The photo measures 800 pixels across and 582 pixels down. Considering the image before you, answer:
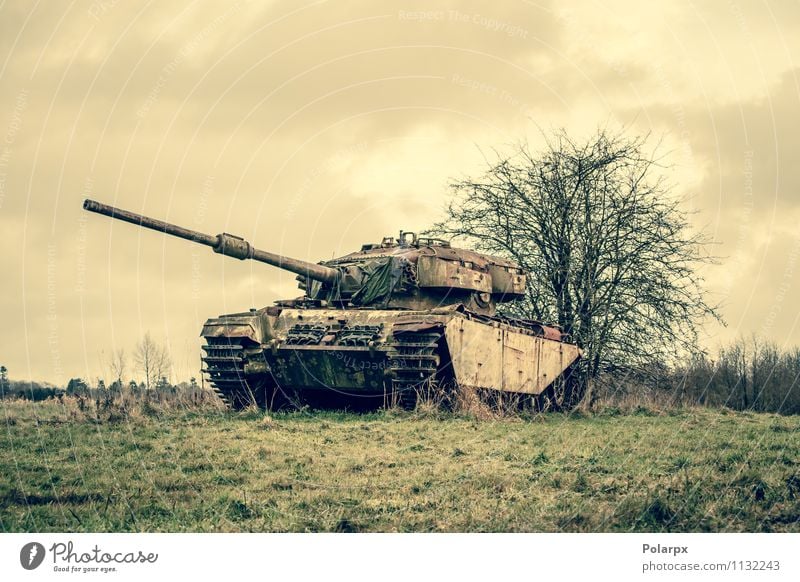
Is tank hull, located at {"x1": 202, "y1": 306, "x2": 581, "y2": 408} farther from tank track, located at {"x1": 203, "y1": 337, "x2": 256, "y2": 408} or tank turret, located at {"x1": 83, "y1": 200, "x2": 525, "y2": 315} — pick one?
tank turret, located at {"x1": 83, "y1": 200, "x2": 525, "y2": 315}

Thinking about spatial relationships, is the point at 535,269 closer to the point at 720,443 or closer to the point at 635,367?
the point at 635,367

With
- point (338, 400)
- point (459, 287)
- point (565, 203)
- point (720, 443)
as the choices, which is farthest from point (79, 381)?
point (720, 443)

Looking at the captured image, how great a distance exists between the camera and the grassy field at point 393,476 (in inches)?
320

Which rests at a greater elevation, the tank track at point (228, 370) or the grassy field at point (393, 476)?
the tank track at point (228, 370)

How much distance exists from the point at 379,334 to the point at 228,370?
338 centimetres

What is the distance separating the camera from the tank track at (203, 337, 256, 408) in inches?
728

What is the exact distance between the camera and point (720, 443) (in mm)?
13047

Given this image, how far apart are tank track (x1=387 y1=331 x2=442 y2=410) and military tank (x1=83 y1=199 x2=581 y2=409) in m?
0.02

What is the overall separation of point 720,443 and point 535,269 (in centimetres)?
1147

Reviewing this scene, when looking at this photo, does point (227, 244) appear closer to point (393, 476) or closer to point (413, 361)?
point (413, 361)

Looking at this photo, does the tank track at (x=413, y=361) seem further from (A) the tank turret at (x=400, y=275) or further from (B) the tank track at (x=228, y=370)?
(B) the tank track at (x=228, y=370)

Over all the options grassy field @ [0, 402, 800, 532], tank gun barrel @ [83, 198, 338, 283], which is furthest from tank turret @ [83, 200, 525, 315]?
grassy field @ [0, 402, 800, 532]

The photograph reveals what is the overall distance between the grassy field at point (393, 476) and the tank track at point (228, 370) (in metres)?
2.59

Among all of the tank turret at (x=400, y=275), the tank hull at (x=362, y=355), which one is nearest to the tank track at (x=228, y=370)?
the tank hull at (x=362, y=355)
